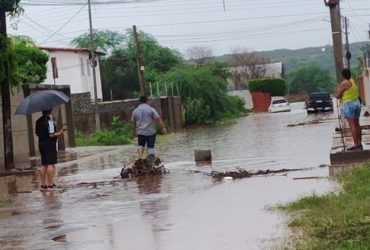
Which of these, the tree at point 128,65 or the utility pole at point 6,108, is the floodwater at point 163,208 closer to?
the utility pole at point 6,108

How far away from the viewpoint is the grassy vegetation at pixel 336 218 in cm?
686

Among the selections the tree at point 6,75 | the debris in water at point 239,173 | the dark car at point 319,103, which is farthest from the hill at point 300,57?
the debris in water at point 239,173

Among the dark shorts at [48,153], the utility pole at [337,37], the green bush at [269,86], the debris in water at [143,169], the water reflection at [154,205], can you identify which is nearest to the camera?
the water reflection at [154,205]

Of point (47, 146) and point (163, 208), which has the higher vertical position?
point (47, 146)

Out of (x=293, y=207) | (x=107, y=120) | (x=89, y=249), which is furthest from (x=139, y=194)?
(x=107, y=120)

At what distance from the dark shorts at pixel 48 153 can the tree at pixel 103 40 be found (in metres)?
59.5

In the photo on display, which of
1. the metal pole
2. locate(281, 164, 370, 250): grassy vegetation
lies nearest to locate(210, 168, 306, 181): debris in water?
locate(281, 164, 370, 250): grassy vegetation

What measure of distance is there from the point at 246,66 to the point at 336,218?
117130mm

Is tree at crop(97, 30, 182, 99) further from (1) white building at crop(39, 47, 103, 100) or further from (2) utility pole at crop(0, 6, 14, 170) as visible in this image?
(2) utility pole at crop(0, 6, 14, 170)

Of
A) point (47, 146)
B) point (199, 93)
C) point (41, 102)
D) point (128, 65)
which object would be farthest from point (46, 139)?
point (128, 65)

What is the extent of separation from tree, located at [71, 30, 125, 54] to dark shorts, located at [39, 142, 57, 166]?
5951 cm

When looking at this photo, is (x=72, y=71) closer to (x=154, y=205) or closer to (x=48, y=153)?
(x=48, y=153)

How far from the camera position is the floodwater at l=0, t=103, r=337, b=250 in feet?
27.0

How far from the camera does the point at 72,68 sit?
62875mm
